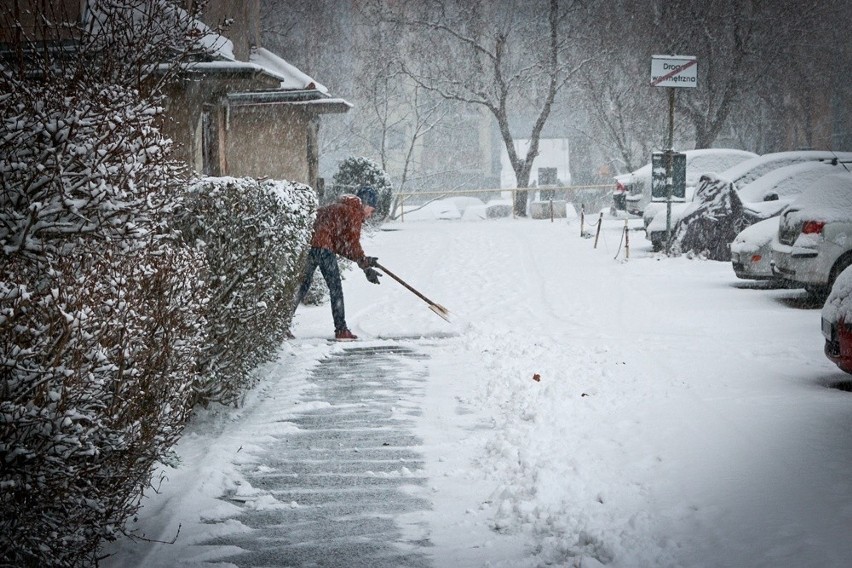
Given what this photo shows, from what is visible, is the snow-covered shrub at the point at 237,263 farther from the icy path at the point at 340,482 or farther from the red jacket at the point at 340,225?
the red jacket at the point at 340,225

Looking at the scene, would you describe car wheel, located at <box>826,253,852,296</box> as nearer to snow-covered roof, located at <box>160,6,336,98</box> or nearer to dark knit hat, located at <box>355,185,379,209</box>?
dark knit hat, located at <box>355,185,379,209</box>

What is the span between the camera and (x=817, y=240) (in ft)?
33.5

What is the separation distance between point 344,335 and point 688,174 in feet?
46.9

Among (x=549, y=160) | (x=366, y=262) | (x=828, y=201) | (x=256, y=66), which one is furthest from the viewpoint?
(x=549, y=160)

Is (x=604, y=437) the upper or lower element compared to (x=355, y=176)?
lower

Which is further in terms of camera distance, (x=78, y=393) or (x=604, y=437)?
(x=604, y=437)

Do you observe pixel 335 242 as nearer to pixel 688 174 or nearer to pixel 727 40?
pixel 688 174

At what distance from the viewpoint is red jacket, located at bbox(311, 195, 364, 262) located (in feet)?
29.8

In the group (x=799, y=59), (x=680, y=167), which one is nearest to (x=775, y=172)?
(x=680, y=167)

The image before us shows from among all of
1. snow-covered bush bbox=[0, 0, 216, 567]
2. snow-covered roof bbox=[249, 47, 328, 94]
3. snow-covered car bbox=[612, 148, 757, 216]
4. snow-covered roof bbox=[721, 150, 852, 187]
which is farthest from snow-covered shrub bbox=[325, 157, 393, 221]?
snow-covered bush bbox=[0, 0, 216, 567]

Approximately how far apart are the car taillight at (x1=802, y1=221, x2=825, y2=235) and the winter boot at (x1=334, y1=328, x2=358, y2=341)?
5.76 meters

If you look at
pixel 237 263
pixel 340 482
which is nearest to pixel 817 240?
pixel 237 263

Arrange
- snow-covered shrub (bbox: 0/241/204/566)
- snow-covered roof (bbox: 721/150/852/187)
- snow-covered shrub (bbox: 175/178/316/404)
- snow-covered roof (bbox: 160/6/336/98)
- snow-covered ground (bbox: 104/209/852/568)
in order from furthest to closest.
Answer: snow-covered roof (bbox: 721/150/852/187) → snow-covered roof (bbox: 160/6/336/98) → snow-covered shrub (bbox: 175/178/316/404) → snow-covered ground (bbox: 104/209/852/568) → snow-covered shrub (bbox: 0/241/204/566)

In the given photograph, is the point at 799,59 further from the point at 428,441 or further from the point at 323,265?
the point at 428,441
